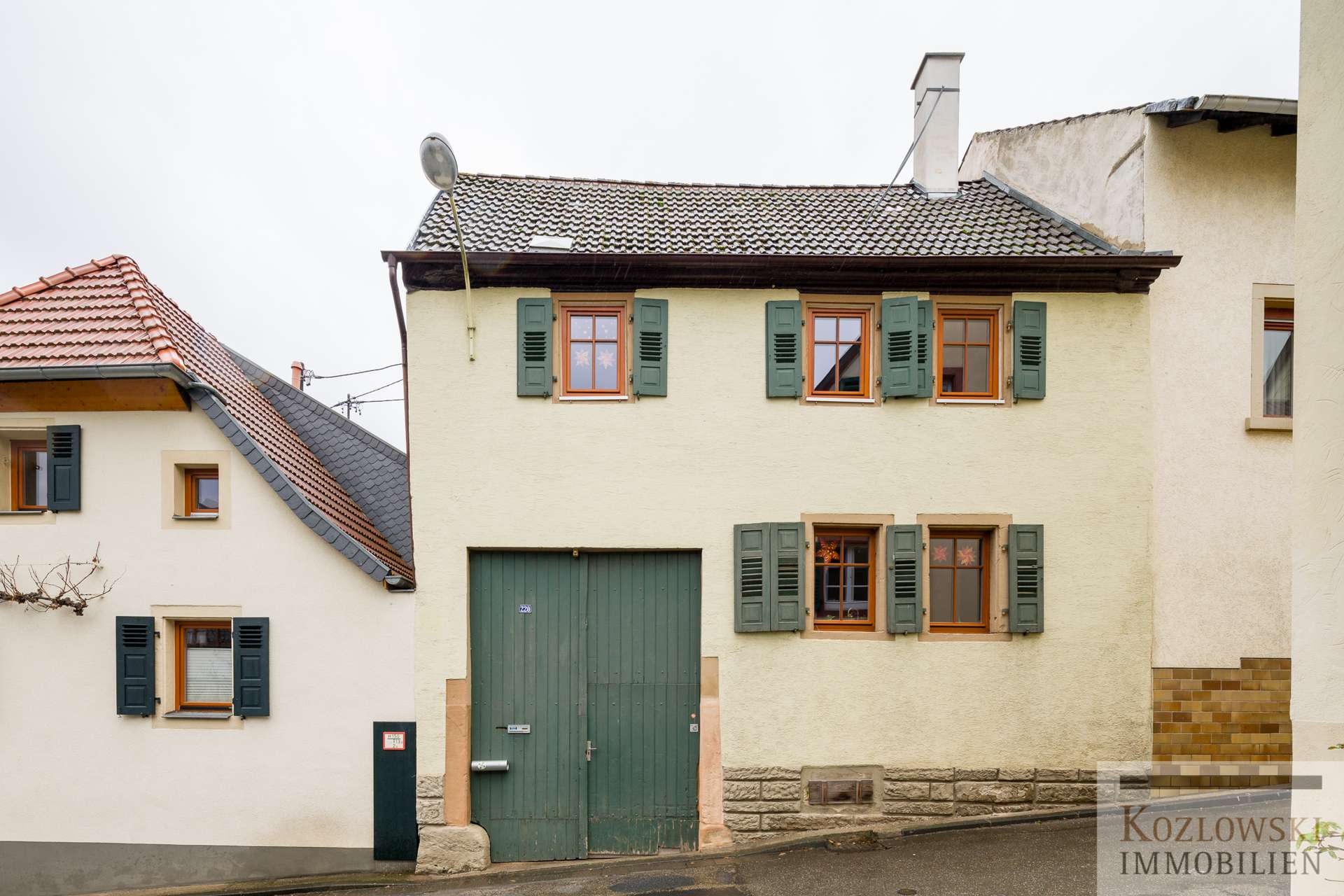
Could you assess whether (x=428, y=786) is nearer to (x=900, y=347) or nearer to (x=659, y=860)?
(x=659, y=860)

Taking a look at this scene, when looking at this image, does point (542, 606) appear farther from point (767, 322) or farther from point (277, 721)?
point (767, 322)

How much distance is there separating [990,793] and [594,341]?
5713mm

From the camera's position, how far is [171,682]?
6.41 metres

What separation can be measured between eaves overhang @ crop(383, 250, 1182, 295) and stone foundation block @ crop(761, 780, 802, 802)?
470 centimetres

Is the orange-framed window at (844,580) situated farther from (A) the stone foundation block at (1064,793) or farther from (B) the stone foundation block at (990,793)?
(A) the stone foundation block at (1064,793)

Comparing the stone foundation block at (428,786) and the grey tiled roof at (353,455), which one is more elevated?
the grey tiled roof at (353,455)

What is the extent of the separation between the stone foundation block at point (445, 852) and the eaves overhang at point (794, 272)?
504 centimetres

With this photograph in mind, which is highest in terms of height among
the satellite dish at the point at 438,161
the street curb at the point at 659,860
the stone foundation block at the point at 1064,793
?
the satellite dish at the point at 438,161

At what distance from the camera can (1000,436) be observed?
6523 millimetres

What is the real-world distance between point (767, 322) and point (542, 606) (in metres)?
3.49

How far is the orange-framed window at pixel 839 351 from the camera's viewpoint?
663 cm

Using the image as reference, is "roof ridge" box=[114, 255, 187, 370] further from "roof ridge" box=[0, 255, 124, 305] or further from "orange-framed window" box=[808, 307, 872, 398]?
"orange-framed window" box=[808, 307, 872, 398]

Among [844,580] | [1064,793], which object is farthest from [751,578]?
[1064,793]

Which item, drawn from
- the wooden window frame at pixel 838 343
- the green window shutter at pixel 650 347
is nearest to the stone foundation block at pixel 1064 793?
the wooden window frame at pixel 838 343
